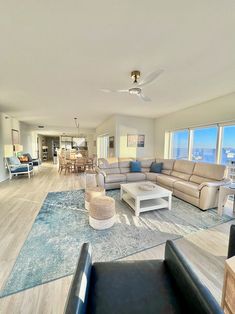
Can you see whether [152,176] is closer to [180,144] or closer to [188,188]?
[188,188]

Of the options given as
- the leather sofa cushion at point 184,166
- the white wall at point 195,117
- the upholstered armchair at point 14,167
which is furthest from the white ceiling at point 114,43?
the upholstered armchair at point 14,167

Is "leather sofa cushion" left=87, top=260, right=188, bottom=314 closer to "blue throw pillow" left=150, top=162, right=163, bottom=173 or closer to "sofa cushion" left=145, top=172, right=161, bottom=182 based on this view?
"sofa cushion" left=145, top=172, right=161, bottom=182

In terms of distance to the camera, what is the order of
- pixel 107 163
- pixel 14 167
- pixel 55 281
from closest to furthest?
pixel 55 281, pixel 107 163, pixel 14 167

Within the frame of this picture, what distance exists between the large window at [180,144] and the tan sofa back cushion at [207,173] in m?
1.35

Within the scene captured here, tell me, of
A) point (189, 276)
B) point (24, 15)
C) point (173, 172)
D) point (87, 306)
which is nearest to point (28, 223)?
point (87, 306)

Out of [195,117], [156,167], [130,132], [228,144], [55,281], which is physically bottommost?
[55,281]

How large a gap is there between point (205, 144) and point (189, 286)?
4.36 m

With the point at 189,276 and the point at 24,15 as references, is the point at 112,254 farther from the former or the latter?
the point at 24,15

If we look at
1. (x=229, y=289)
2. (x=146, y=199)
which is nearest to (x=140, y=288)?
(x=229, y=289)

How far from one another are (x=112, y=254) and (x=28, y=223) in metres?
1.60

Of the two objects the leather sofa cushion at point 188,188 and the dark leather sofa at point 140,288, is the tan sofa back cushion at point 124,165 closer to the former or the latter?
the leather sofa cushion at point 188,188

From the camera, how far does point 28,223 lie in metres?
2.47

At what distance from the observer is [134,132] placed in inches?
247

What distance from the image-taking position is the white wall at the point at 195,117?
141 inches
